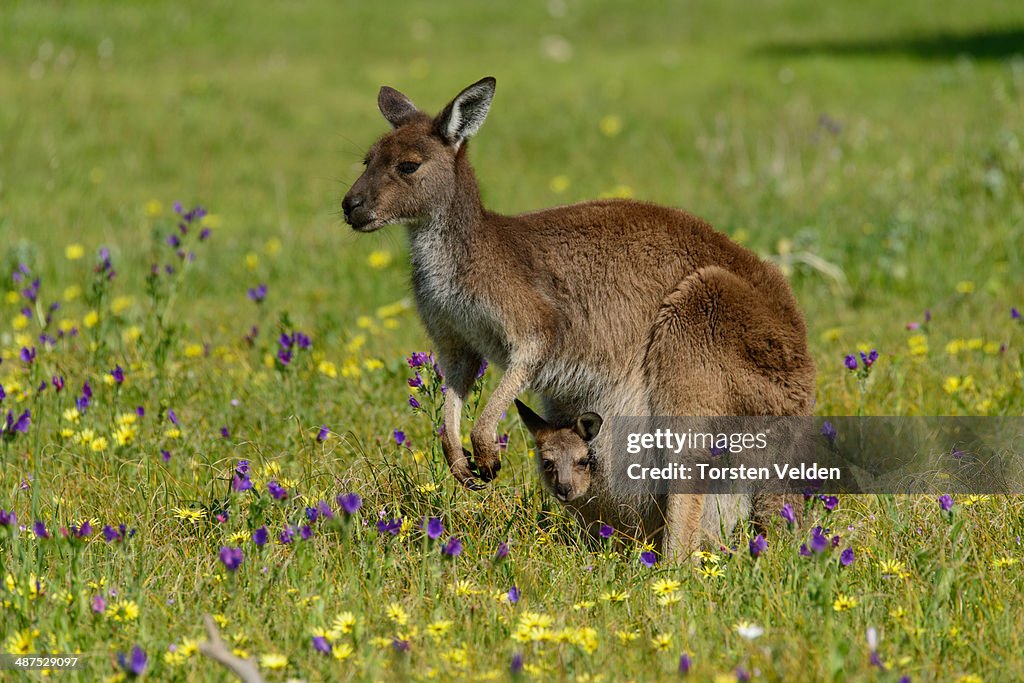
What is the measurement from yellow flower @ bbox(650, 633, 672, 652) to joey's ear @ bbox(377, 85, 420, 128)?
2496 mm

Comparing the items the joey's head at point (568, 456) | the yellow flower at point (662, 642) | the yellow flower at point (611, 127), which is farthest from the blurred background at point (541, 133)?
the yellow flower at point (662, 642)

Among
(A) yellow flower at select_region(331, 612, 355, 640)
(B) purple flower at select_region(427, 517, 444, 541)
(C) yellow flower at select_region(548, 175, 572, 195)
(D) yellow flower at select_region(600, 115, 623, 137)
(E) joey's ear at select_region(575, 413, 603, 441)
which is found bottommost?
(A) yellow flower at select_region(331, 612, 355, 640)

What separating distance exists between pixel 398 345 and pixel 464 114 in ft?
7.90

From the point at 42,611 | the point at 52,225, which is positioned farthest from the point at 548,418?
the point at 52,225

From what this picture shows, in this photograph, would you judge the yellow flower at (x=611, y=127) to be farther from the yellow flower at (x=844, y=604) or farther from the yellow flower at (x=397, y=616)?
the yellow flower at (x=397, y=616)

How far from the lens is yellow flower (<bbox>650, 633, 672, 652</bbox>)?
10.6 feet

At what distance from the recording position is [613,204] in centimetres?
479

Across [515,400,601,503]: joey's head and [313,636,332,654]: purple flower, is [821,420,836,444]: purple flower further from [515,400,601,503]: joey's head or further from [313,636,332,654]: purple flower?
[313,636,332,654]: purple flower

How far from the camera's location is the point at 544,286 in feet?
15.2

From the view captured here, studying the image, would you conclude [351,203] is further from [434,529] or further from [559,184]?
[559,184]

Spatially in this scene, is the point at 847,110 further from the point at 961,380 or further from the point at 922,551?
the point at 922,551

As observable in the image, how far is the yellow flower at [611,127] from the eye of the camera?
505 inches

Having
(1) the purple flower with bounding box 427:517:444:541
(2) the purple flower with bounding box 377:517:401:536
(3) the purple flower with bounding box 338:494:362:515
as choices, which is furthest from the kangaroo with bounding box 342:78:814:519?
(3) the purple flower with bounding box 338:494:362:515

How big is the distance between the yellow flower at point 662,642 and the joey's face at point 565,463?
1.18 meters
